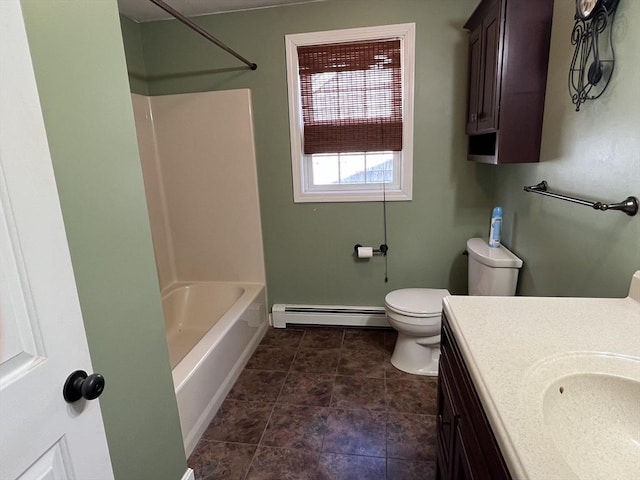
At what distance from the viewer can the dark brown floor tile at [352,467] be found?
1.57m

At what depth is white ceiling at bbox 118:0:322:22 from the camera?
2.33 meters

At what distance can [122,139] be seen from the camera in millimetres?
1105

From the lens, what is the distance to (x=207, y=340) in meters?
2.05

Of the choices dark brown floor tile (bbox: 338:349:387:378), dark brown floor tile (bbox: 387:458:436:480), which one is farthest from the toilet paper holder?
dark brown floor tile (bbox: 387:458:436:480)

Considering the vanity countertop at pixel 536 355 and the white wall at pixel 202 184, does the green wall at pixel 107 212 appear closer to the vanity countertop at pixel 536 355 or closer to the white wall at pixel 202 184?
the vanity countertop at pixel 536 355

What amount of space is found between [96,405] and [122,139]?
0.72 m

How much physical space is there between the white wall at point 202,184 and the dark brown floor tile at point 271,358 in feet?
1.80

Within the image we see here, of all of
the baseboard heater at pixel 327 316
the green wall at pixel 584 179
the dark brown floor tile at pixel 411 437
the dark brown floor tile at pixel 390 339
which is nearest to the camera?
the green wall at pixel 584 179

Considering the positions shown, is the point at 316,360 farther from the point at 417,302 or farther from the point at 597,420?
the point at 597,420

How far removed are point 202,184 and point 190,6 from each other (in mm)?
1142

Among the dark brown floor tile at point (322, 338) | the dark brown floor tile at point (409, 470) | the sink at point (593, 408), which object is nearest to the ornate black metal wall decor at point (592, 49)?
the sink at point (593, 408)

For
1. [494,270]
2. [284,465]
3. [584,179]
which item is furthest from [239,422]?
[584,179]

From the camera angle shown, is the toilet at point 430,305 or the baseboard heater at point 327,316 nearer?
the toilet at point 430,305

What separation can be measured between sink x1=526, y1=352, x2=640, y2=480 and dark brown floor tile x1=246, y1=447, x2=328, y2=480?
111 cm
